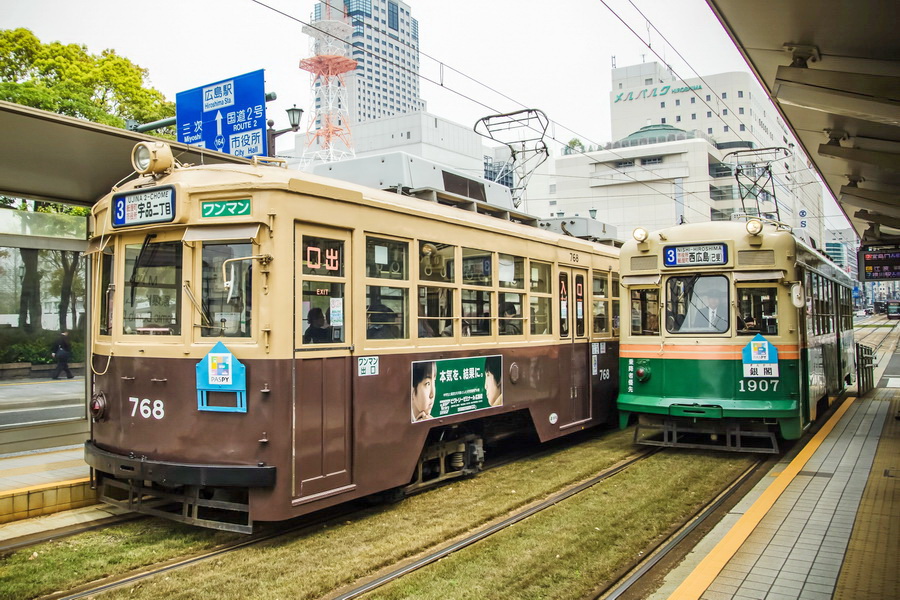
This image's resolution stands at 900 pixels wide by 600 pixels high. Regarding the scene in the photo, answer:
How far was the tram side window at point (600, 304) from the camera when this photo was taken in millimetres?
10891

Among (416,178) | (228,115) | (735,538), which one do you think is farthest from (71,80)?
(735,538)

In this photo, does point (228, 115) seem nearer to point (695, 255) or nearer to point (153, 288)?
point (153, 288)

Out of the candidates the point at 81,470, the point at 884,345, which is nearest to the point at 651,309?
the point at 81,470

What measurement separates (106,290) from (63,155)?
216 cm

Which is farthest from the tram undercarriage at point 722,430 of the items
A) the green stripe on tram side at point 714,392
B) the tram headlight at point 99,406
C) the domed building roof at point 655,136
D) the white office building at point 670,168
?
the domed building roof at point 655,136

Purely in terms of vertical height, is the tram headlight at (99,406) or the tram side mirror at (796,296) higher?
the tram side mirror at (796,296)

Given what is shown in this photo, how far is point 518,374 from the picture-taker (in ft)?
28.2

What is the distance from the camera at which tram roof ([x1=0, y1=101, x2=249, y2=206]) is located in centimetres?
688

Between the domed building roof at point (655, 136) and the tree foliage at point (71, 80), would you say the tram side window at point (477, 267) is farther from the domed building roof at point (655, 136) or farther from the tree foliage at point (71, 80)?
the domed building roof at point (655, 136)

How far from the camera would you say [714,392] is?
31.2ft

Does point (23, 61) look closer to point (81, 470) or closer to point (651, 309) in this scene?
point (81, 470)

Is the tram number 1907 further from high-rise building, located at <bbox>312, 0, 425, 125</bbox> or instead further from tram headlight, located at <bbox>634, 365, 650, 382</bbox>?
high-rise building, located at <bbox>312, 0, 425, 125</bbox>

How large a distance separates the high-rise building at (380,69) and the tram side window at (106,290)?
136 meters

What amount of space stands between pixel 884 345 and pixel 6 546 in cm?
3992
